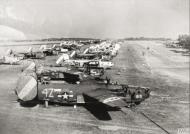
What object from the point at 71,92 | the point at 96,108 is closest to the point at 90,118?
the point at 96,108

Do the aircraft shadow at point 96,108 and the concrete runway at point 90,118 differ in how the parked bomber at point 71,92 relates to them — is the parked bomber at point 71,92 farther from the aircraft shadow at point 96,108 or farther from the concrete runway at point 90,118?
the concrete runway at point 90,118

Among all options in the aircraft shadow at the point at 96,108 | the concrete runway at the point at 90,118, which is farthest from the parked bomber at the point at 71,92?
the concrete runway at the point at 90,118

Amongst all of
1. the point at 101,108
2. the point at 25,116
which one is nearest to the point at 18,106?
the point at 25,116

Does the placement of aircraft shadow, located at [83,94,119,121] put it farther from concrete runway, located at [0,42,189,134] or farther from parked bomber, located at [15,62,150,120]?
concrete runway, located at [0,42,189,134]

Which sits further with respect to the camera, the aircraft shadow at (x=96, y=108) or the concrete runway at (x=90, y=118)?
the aircraft shadow at (x=96, y=108)

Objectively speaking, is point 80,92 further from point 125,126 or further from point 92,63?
point 92,63

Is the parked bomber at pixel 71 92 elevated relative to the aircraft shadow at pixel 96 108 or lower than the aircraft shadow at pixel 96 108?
elevated

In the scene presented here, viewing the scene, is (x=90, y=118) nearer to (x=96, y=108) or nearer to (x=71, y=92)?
(x=96, y=108)

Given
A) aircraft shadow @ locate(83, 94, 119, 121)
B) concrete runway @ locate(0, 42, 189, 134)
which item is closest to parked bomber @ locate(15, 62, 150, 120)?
aircraft shadow @ locate(83, 94, 119, 121)
